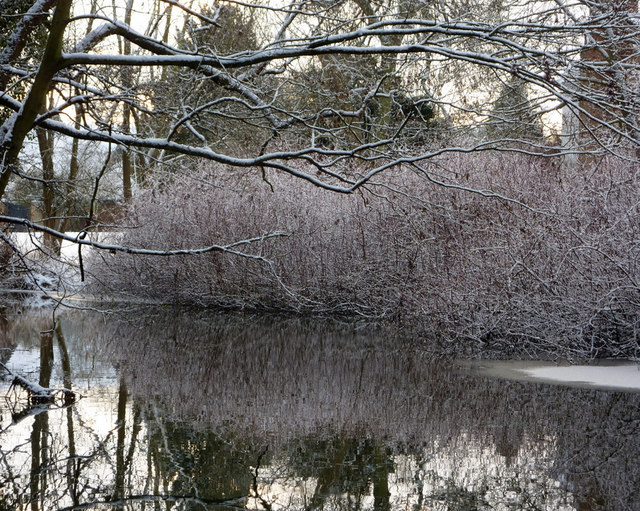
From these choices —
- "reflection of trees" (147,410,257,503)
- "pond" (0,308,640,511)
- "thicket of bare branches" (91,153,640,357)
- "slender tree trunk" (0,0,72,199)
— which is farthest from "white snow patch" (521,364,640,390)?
"slender tree trunk" (0,0,72,199)

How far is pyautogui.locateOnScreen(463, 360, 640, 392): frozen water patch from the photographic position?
9328 mm

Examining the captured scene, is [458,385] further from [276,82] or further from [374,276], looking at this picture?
[374,276]

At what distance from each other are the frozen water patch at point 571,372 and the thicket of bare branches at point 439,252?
437 mm

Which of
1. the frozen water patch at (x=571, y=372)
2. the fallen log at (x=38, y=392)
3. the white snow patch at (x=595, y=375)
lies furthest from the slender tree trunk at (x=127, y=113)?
the white snow patch at (x=595, y=375)

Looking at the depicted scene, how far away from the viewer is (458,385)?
928 cm

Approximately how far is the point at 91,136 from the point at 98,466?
282 cm

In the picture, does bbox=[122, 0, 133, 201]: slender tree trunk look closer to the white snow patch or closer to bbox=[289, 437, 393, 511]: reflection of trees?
the white snow patch

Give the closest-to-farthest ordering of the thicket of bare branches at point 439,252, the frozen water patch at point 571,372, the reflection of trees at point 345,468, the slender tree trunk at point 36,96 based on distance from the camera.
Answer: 1. the reflection of trees at point 345,468
2. the slender tree trunk at point 36,96
3. the frozen water patch at point 571,372
4. the thicket of bare branches at point 439,252

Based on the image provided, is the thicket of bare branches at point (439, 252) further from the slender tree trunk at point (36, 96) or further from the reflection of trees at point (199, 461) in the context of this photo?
the slender tree trunk at point (36, 96)

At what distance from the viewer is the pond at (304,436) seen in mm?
5203

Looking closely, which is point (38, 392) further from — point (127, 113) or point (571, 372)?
point (127, 113)

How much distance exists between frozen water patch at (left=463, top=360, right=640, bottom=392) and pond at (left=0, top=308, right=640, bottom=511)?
0.28 m

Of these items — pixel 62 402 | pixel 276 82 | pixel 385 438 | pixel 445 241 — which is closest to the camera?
pixel 385 438

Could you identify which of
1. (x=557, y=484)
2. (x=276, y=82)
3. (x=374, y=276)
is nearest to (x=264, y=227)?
(x=374, y=276)
